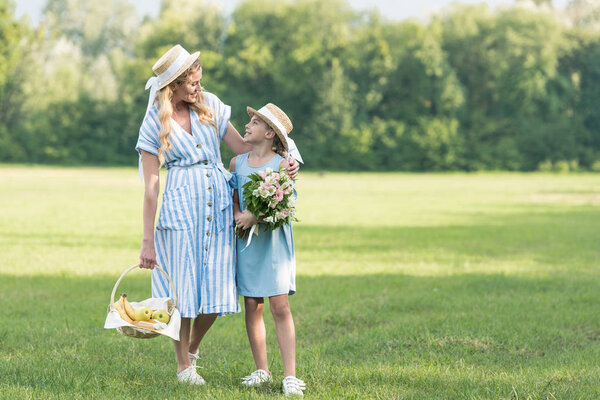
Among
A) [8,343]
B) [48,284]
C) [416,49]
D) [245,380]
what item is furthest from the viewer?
[416,49]

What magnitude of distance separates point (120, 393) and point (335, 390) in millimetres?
1408

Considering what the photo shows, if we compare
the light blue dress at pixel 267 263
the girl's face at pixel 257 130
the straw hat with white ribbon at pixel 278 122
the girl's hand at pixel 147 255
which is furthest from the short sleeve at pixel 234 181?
the girl's hand at pixel 147 255

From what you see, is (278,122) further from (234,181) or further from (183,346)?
(183,346)

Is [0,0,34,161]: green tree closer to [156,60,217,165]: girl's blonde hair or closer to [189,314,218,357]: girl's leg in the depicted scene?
[189,314,218,357]: girl's leg

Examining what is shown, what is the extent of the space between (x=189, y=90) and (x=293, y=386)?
2.10 metres

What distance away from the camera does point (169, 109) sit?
5125 millimetres

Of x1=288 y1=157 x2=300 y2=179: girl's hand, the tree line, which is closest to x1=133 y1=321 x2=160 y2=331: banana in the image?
x1=288 y1=157 x2=300 y2=179: girl's hand

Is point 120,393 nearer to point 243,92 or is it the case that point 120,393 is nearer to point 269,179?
point 269,179

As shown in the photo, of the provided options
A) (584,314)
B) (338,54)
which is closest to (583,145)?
(338,54)

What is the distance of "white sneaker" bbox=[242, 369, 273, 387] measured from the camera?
5199 millimetres

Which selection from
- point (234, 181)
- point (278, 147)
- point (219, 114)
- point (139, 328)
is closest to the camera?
point (139, 328)

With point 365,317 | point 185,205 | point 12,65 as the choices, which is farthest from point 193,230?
point 12,65

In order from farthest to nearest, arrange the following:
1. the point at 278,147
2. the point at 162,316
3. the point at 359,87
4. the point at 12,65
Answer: the point at 359,87, the point at 12,65, the point at 278,147, the point at 162,316

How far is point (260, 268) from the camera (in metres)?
5.12
